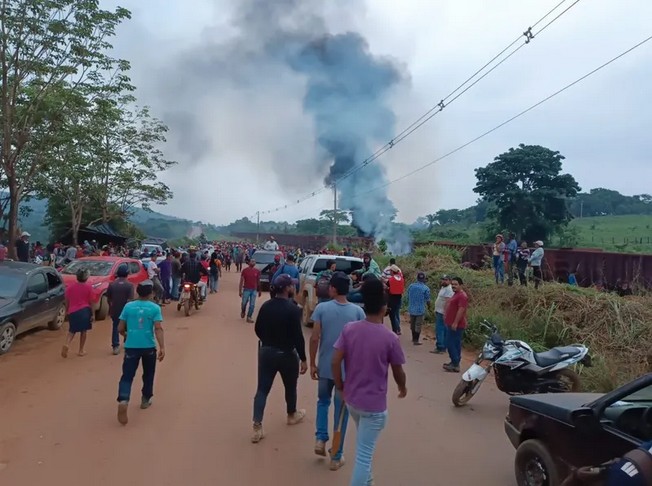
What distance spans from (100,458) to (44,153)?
11.8m

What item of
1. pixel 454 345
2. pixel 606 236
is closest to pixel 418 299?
pixel 454 345

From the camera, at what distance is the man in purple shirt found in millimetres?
3932

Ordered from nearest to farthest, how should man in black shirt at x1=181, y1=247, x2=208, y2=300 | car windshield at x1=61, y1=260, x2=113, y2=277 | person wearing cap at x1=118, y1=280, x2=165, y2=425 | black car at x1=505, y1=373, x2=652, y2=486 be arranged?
black car at x1=505, y1=373, x2=652, y2=486 → person wearing cap at x1=118, y1=280, x2=165, y2=425 → car windshield at x1=61, y1=260, x2=113, y2=277 → man in black shirt at x1=181, y1=247, x2=208, y2=300

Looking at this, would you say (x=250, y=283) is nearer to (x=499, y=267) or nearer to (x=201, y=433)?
(x=499, y=267)

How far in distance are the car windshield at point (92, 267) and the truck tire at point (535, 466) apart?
11064 mm

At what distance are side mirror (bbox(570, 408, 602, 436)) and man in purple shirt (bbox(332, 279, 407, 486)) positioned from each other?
1166 mm

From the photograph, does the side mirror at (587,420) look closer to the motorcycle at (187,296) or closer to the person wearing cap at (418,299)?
the person wearing cap at (418,299)

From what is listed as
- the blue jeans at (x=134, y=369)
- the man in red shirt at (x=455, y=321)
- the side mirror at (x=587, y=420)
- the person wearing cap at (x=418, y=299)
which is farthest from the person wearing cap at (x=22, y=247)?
the side mirror at (x=587, y=420)

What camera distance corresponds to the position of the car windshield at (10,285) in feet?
32.3

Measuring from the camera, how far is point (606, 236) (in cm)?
3712

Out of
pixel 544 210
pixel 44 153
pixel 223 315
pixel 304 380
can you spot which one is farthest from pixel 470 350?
pixel 544 210

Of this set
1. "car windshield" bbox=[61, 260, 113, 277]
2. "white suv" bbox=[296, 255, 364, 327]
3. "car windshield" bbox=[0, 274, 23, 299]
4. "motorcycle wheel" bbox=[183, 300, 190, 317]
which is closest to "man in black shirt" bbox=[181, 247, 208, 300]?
"motorcycle wheel" bbox=[183, 300, 190, 317]

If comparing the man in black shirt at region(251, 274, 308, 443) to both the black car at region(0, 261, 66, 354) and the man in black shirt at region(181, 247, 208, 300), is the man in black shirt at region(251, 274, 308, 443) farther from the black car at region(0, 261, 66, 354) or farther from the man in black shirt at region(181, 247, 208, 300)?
the man in black shirt at region(181, 247, 208, 300)

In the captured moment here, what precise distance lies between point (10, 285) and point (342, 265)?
24.2 ft
